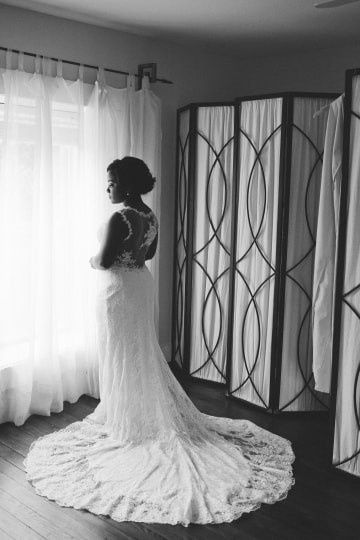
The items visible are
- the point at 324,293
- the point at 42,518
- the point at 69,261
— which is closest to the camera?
the point at 42,518

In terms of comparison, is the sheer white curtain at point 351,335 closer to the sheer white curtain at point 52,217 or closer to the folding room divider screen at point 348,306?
the folding room divider screen at point 348,306

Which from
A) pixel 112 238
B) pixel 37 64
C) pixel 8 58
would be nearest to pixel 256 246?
pixel 112 238

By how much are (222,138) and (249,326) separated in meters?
1.38

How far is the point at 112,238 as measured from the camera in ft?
11.1

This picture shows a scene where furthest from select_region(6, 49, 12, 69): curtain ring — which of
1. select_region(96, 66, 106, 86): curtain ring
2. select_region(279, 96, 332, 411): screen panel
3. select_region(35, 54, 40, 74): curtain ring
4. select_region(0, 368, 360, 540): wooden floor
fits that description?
select_region(0, 368, 360, 540): wooden floor

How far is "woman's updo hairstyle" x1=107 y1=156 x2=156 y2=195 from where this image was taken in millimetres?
3432

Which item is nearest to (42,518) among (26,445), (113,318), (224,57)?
(26,445)

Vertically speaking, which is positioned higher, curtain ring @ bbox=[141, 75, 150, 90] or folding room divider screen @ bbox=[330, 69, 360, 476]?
curtain ring @ bbox=[141, 75, 150, 90]

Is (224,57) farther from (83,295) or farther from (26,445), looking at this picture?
(26,445)

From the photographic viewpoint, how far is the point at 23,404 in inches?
155

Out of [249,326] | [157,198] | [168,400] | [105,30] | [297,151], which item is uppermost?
[105,30]

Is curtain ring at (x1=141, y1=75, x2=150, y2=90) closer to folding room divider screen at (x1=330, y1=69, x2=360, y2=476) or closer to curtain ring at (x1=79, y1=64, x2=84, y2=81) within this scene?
curtain ring at (x1=79, y1=64, x2=84, y2=81)

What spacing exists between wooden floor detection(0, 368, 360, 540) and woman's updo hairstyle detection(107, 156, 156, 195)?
1.62m

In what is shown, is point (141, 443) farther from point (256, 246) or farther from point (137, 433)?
point (256, 246)
